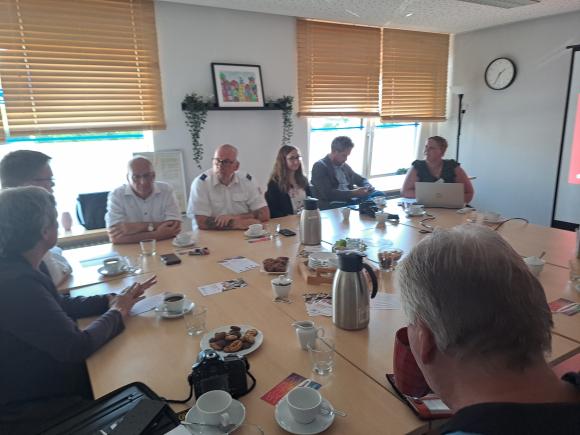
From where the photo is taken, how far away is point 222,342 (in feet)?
4.36

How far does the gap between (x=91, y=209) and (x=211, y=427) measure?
255cm

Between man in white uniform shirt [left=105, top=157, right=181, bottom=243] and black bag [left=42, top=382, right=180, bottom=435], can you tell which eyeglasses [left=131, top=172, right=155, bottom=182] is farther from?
black bag [left=42, top=382, right=180, bottom=435]

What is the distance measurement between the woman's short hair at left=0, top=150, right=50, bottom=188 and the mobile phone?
2.67 feet

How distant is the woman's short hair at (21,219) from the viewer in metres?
1.33

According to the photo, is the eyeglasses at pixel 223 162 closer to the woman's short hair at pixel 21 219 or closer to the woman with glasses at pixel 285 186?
the woman with glasses at pixel 285 186

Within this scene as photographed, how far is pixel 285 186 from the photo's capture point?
3.44 m

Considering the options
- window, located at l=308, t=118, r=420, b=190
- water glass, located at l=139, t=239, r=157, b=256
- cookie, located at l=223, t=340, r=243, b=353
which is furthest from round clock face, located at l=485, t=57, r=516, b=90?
cookie, located at l=223, t=340, r=243, b=353

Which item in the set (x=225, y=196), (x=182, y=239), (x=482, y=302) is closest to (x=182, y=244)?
(x=182, y=239)

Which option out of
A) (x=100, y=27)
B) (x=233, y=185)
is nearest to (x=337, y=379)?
(x=233, y=185)

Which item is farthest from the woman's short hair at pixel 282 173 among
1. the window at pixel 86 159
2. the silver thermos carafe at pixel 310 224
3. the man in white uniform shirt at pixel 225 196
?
the window at pixel 86 159

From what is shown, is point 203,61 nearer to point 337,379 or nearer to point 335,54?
point 335,54

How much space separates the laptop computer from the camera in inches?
130

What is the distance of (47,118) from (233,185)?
1.66m

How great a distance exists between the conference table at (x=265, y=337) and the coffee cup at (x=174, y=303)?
49mm
